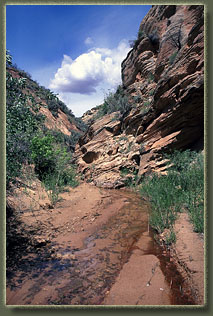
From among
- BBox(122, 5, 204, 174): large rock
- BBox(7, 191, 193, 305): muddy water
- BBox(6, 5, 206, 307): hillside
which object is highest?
BBox(122, 5, 204, 174): large rock

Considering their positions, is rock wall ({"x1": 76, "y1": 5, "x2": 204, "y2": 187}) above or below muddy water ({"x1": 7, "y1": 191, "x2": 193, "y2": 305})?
above

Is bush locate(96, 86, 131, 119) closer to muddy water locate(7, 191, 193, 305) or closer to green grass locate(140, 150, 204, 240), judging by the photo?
green grass locate(140, 150, 204, 240)

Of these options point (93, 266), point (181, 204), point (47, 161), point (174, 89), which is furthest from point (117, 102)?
point (93, 266)

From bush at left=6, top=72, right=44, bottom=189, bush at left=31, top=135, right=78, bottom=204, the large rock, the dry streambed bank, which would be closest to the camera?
the dry streambed bank

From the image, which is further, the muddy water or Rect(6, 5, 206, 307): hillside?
Rect(6, 5, 206, 307): hillside

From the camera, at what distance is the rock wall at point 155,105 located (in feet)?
29.2

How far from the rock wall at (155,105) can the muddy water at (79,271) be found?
19.9ft

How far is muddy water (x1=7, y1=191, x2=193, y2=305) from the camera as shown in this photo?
270cm

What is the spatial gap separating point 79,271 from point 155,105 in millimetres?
9613

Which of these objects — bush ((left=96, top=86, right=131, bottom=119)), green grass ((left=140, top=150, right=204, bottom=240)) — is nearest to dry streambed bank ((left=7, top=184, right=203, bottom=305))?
green grass ((left=140, top=150, right=204, bottom=240))

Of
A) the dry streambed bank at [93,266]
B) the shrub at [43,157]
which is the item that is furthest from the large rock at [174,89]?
the dry streambed bank at [93,266]

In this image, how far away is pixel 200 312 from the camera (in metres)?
2.07

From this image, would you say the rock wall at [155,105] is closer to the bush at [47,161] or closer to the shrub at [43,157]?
the bush at [47,161]

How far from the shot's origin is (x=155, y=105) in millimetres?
11016
